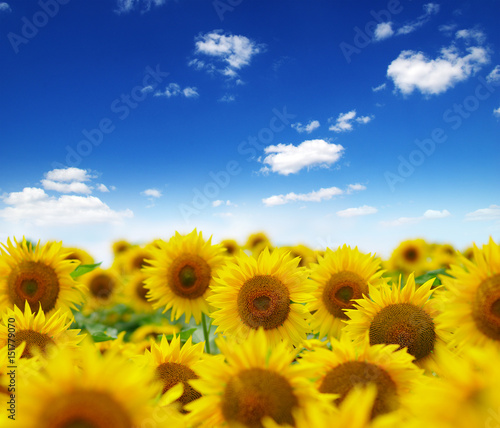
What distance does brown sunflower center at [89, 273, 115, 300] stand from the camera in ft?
29.7

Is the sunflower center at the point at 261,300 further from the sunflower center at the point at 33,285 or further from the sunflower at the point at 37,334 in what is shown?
the sunflower center at the point at 33,285

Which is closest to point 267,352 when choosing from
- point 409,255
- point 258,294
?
point 258,294

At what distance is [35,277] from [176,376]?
113 inches

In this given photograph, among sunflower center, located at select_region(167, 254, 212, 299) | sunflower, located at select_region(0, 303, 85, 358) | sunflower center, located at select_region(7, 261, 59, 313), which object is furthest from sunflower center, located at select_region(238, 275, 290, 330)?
sunflower center, located at select_region(7, 261, 59, 313)

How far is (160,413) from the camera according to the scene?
4.73ft

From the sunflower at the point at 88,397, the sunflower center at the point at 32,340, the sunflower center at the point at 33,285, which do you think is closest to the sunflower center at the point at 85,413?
the sunflower at the point at 88,397

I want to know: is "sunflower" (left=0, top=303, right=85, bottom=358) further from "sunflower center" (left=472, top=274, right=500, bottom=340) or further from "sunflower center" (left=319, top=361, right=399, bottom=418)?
"sunflower center" (left=472, top=274, right=500, bottom=340)

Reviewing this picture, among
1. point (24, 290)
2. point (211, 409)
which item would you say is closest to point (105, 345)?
point (24, 290)

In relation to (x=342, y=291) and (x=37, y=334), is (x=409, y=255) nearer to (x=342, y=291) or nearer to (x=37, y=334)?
(x=342, y=291)

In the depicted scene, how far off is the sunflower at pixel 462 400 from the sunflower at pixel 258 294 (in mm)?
2254

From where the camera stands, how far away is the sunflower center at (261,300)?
3.62m

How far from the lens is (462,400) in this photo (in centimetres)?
132

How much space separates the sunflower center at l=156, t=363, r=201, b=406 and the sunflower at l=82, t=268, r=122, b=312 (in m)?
6.99

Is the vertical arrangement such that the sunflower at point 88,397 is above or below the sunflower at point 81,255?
below
